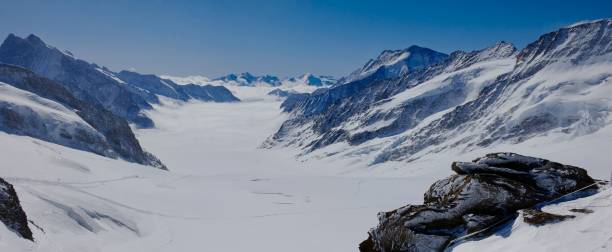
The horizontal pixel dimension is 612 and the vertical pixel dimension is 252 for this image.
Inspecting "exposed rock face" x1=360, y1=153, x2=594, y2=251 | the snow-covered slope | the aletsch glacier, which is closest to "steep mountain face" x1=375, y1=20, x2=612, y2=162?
the aletsch glacier

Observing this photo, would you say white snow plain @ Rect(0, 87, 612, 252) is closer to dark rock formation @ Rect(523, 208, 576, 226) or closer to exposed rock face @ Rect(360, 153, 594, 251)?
dark rock formation @ Rect(523, 208, 576, 226)

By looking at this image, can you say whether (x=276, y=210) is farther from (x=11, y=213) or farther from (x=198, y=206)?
(x=11, y=213)

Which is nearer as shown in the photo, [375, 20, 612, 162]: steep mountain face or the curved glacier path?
the curved glacier path

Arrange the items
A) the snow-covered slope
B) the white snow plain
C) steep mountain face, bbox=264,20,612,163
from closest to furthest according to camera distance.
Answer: the white snow plain < the snow-covered slope < steep mountain face, bbox=264,20,612,163

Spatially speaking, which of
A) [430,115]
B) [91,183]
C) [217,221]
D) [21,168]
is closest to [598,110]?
[430,115]

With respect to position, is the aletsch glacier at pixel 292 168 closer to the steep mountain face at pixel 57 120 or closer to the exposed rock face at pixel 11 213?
the steep mountain face at pixel 57 120

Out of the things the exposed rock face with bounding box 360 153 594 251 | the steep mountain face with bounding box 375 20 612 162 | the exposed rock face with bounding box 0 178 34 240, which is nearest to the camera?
the exposed rock face with bounding box 360 153 594 251

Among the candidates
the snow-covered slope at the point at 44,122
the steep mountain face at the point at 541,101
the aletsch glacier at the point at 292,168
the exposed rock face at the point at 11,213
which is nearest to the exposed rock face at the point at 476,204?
the aletsch glacier at the point at 292,168

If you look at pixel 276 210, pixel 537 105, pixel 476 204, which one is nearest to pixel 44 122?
pixel 276 210
